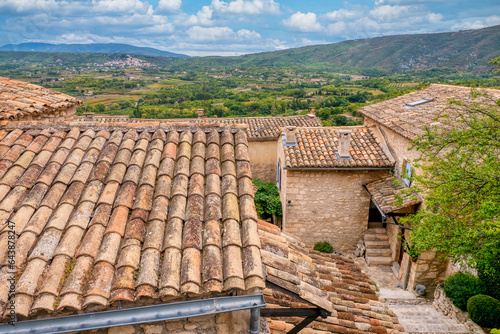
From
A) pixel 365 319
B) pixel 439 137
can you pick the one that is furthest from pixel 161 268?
pixel 439 137

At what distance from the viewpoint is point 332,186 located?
12.4 meters

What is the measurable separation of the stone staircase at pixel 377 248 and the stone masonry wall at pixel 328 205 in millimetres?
438

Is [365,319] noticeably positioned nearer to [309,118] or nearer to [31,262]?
[31,262]

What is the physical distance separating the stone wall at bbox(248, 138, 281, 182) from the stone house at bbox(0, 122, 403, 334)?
49.4ft

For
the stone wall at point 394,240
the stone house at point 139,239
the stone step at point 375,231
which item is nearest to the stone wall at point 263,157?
the stone step at point 375,231

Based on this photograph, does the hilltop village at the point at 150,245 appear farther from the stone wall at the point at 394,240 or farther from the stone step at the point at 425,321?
the stone wall at the point at 394,240

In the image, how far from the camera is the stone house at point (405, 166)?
10.2 m

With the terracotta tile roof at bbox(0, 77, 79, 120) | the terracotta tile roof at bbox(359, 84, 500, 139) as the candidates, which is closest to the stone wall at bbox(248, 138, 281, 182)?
the terracotta tile roof at bbox(359, 84, 500, 139)

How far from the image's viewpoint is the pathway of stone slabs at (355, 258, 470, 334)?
7841 mm

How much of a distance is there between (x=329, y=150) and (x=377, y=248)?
4298 millimetres

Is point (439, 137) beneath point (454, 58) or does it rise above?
beneath

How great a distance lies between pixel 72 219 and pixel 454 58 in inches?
4968

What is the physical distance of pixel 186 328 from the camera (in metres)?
2.89

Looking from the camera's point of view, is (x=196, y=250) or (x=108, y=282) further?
(x=196, y=250)
